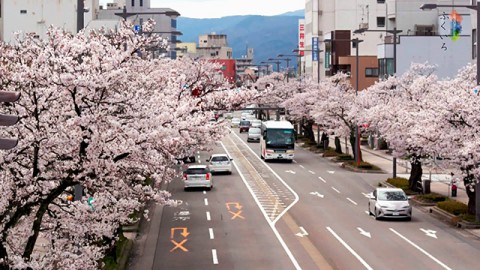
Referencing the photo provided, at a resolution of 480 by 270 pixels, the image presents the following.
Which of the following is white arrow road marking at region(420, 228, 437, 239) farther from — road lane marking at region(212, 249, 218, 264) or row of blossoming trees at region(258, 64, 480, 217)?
road lane marking at region(212, 249, 218, 264)

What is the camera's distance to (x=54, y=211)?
18.3 meters

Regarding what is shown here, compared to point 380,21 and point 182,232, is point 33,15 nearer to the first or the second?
point 380,21

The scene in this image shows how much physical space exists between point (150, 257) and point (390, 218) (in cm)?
1250

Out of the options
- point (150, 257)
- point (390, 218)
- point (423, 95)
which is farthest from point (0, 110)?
point (423, 95)

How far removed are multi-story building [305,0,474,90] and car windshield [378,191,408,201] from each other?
16.5 metres

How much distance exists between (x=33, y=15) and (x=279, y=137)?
1487 inches

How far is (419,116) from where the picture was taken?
128 feet

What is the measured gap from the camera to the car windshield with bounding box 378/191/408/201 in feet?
123

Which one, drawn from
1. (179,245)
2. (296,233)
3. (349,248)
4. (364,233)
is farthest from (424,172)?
(179,245)

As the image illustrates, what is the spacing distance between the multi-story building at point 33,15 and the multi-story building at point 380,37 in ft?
83.7

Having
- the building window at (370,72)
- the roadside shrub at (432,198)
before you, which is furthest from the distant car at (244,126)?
the roadside shrub at (432,198)

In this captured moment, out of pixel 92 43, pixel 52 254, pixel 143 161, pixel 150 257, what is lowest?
pixel 150 257

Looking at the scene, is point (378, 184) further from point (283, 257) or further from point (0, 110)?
point (0, 110)

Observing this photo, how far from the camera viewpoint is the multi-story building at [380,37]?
264 feet
